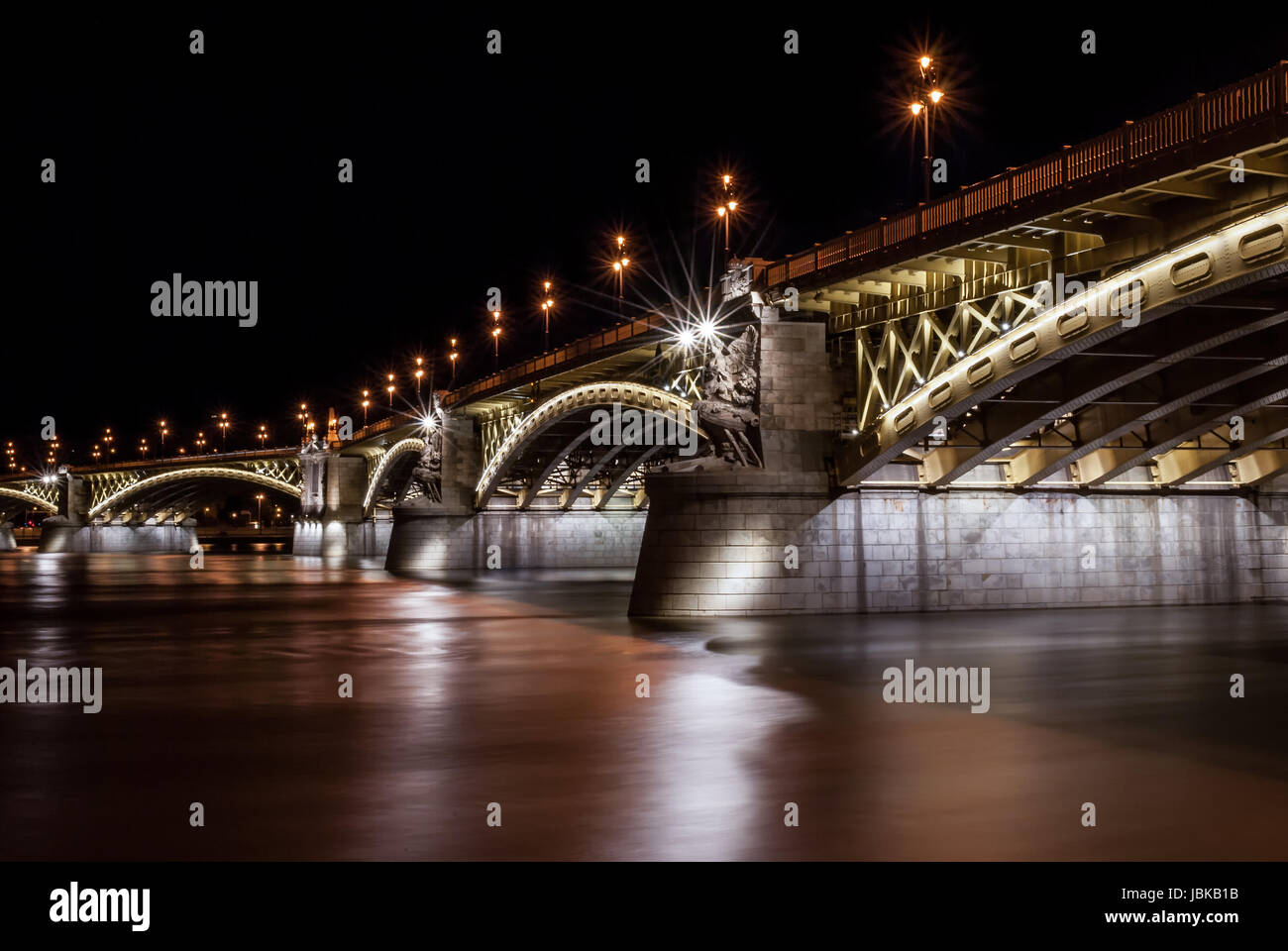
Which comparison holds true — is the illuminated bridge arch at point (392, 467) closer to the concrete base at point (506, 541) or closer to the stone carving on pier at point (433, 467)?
the stone carving on pier at point (433, 467)

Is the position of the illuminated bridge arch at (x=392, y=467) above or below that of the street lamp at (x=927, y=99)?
below

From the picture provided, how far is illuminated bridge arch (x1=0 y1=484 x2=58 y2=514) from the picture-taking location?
419 feet

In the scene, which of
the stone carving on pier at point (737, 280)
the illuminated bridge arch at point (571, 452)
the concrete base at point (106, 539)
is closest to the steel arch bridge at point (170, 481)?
the concrete base at point (106, 539)

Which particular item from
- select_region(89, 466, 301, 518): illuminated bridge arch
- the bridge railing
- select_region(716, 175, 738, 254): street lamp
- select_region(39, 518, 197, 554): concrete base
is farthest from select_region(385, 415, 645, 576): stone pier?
select_region(39, 518, 197, 554): concrete base

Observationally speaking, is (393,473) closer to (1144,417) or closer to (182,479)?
(182,479)

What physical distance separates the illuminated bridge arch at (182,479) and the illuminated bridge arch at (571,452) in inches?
1620

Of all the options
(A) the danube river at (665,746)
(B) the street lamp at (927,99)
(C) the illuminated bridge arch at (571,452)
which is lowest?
(A) the danube river at (665,746)

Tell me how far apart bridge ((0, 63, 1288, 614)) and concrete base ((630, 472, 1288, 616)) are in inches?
2.1

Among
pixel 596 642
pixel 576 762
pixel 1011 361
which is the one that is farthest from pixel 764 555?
pixel 576 762

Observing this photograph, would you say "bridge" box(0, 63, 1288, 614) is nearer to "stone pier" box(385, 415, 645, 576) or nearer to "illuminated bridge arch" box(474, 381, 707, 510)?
"illuminated bridge arch" box(474, 381, 707, 510)

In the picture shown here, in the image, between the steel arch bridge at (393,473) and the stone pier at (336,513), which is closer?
the steel arch bridge at (393,473)

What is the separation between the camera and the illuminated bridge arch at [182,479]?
104500 millimetres

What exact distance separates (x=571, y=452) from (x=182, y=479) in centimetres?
6501
